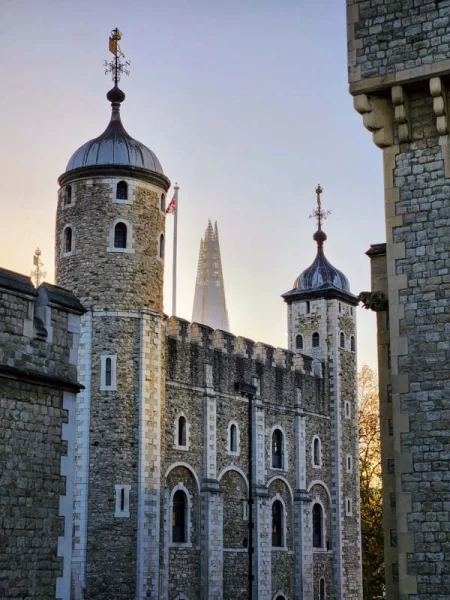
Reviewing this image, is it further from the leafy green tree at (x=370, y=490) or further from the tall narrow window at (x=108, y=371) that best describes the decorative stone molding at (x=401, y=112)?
the leafy green tree at (x=370, y=490)

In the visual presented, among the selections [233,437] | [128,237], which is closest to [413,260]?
[128,237]

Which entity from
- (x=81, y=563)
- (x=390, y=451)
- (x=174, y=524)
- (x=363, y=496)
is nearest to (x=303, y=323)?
(x=363, y=496)

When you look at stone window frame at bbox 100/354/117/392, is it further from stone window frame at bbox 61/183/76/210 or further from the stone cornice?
the stone cornice

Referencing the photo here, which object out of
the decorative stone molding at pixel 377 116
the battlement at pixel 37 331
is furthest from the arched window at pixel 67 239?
the decorative stone molding at pixel 377 116

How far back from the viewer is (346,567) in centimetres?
4631

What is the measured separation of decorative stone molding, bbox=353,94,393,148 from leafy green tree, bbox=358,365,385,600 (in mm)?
37032

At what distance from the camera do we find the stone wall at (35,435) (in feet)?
47.8

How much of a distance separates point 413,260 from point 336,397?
32.1 metres

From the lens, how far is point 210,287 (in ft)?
374

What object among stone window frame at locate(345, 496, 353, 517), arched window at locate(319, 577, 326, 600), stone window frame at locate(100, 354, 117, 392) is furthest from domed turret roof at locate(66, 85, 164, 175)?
arched window at locate(319, 577, 326, 600)

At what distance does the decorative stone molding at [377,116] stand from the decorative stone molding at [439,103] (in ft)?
2.49

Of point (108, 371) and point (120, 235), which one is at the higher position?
point (120, 235)

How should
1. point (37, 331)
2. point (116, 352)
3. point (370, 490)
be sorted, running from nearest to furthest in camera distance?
point (37, 331)
point (116, 352)
point (370, 490)

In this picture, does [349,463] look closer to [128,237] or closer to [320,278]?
[320,278]
